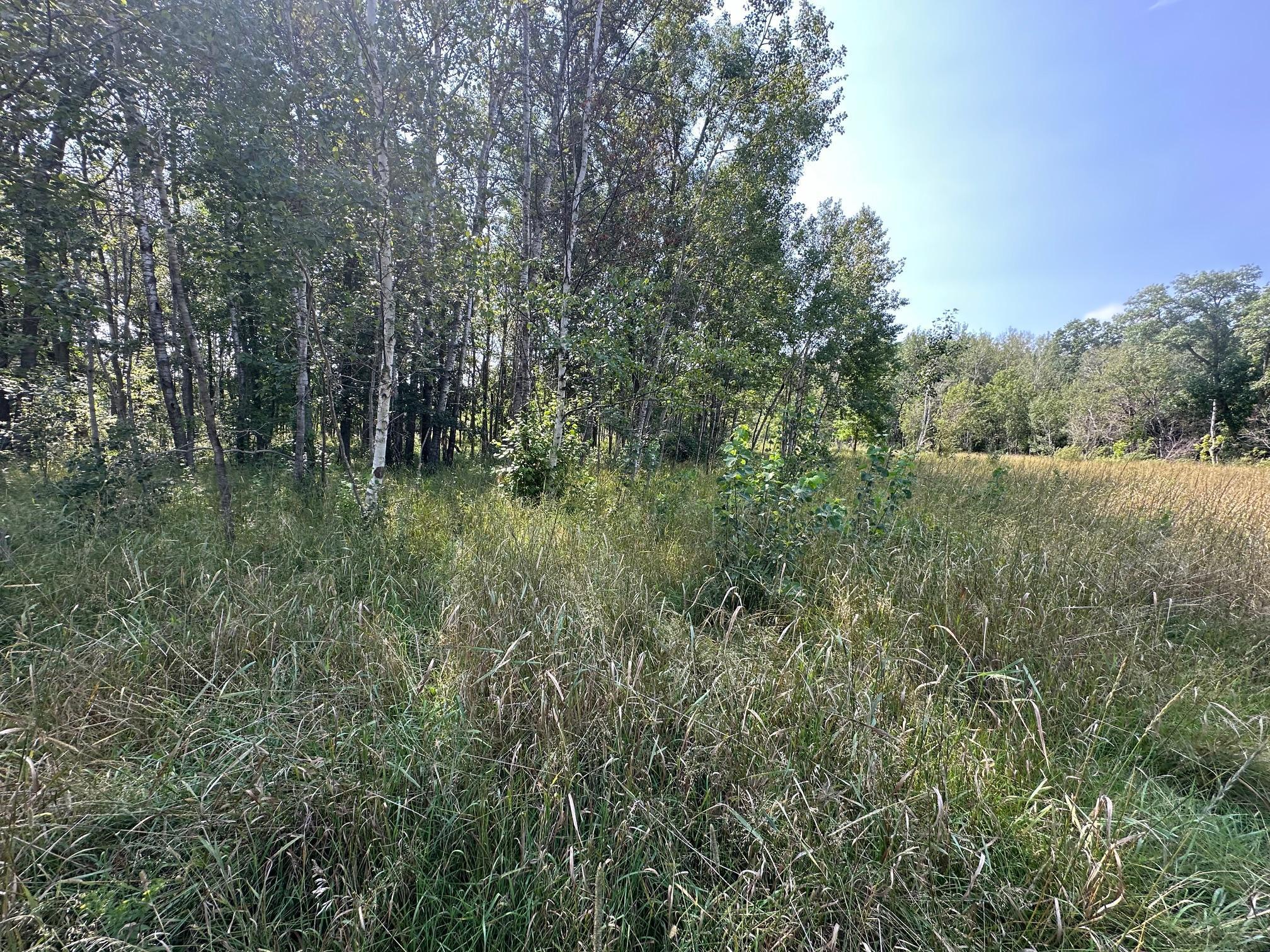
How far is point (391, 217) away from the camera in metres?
4.20

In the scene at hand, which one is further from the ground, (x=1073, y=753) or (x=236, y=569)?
(x=236, y=569)

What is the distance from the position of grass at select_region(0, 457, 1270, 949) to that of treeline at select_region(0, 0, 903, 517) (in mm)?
1441

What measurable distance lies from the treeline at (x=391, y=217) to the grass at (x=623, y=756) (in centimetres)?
144

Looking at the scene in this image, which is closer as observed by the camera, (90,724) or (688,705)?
(90,724)

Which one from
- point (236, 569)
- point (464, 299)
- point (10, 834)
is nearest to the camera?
point (10, 834)

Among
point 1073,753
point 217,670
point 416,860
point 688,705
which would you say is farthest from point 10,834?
point 1073,753

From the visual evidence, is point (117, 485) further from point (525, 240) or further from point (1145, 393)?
point (1145, 393)

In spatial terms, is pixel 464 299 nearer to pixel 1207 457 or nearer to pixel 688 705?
pixel 688 705

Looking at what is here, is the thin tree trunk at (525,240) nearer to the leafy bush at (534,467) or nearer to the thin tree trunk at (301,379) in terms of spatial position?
the leafy bush at (534,467)

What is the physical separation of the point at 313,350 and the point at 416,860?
362 inches

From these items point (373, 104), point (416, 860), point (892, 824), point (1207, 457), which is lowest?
point (416, 860)

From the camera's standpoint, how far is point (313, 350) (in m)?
7.90

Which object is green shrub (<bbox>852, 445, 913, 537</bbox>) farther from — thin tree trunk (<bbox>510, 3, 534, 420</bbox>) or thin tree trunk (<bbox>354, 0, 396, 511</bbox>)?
thin tree trunk (<bbox>354, 0, 396, 511</bbox>)

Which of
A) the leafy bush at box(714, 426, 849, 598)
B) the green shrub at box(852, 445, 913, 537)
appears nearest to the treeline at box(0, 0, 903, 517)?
the green shrub at box(852, 445, 913, 537)
